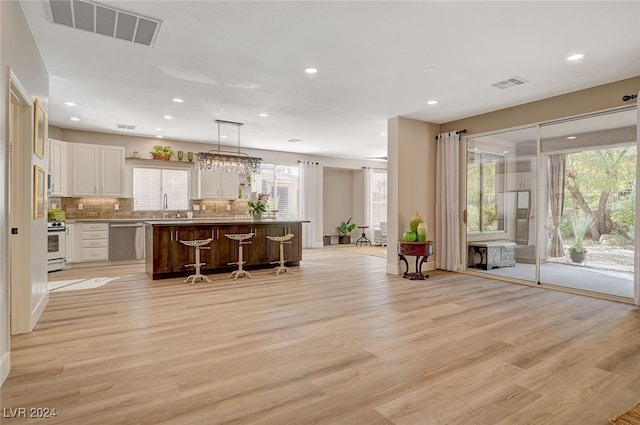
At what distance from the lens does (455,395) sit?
2189mm

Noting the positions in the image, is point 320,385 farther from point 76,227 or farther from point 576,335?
point 76,227

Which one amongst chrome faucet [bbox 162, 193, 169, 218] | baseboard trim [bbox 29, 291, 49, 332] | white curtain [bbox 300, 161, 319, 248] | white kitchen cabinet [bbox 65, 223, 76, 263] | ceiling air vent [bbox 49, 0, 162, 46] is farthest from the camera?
white curtain [bbox 300, 161, 319, 248]

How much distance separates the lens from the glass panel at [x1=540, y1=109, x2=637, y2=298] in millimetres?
4480

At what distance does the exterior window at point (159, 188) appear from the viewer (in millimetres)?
7973

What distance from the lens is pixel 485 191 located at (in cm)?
622

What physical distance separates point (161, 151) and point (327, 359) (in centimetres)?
700

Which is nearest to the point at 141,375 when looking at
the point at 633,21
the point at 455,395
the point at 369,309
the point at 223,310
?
the point at 223,310

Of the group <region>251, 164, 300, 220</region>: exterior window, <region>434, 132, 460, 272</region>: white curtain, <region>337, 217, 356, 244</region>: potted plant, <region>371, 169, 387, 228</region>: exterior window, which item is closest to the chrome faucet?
<region>251, 164, 300, 220</region>: exterior window

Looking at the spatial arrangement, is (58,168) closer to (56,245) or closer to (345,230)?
(56,245)

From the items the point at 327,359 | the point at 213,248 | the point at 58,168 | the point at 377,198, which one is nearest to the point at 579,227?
the point at 327,359

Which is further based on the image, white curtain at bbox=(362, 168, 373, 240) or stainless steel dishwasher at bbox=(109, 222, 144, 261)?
white curtain at bbox=(362, 168, 373, 240)

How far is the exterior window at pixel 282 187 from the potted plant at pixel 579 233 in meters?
6.92

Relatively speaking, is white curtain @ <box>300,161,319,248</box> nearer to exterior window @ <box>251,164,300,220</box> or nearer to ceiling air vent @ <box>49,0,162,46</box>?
exterior window @ <box>251,164,300,220</box>

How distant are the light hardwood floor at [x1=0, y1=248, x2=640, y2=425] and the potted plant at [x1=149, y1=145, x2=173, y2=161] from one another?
4.09 m
